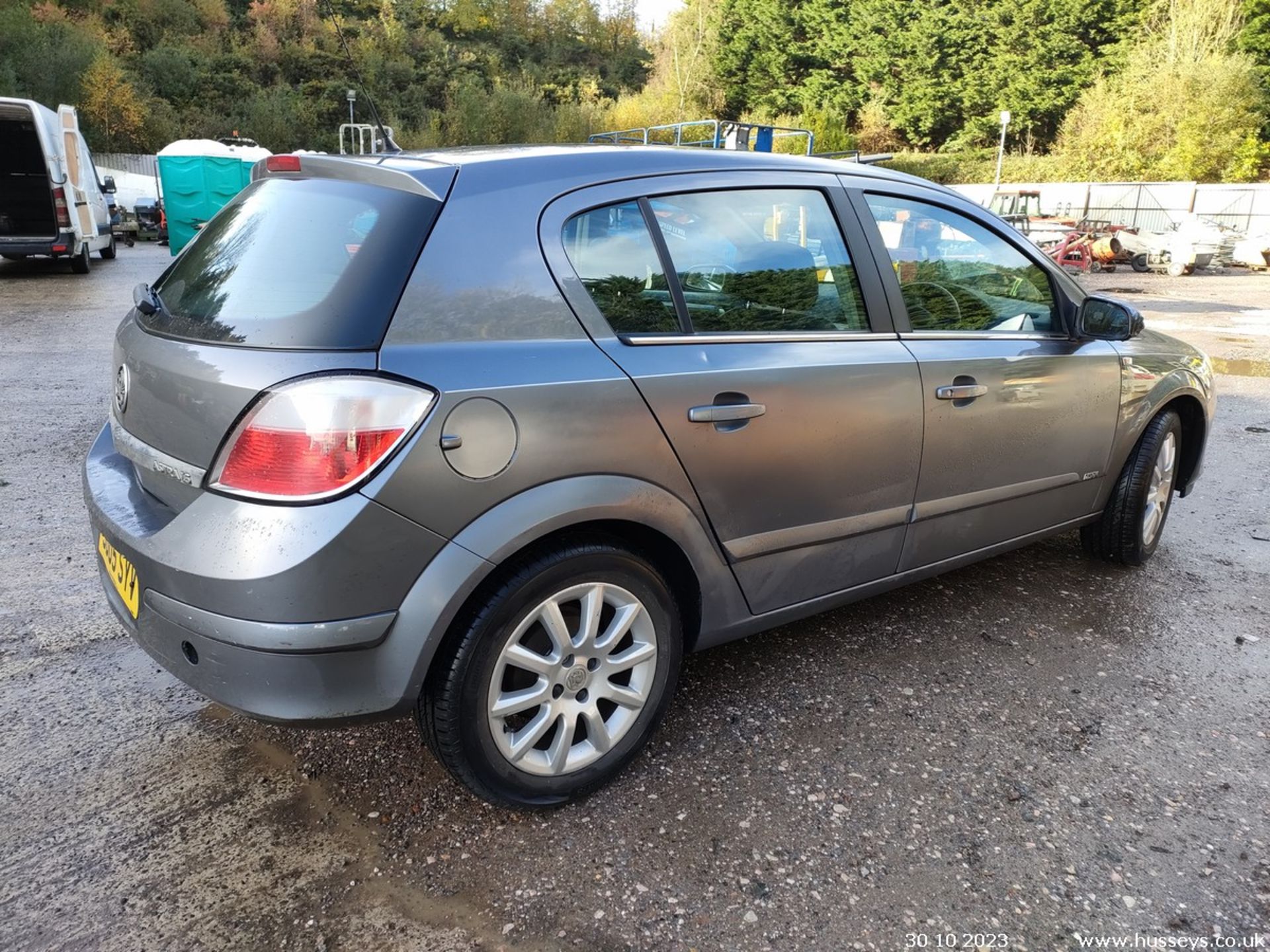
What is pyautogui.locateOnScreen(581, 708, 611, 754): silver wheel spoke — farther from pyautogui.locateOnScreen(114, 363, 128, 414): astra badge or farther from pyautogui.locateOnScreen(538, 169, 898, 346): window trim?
pyautogui.locateOnScreen(114, 363, 128, 414): astra badge

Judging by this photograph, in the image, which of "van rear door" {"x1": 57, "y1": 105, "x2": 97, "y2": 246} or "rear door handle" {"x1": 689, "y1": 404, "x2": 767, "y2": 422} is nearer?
"rear door handle" {"x1": 689, "y1": 404, "x2": 767, "y2": 422}

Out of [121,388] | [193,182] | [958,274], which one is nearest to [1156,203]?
[193,182]

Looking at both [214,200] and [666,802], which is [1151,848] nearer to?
[666,802]

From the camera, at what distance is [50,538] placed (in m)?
3.92

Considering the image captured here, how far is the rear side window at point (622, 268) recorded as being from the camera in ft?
7.28

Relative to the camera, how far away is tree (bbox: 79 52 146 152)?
3275 centimetres

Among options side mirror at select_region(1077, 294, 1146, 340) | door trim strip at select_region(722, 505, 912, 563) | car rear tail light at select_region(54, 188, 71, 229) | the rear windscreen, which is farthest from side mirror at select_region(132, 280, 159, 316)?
car rear tail light at select_region(54, 188, 71, 229)

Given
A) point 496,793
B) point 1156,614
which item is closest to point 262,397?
point 496,793

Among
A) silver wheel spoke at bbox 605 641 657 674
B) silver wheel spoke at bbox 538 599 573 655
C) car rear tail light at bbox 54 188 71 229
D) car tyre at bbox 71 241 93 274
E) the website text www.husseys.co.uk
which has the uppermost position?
car rear tail light at bbox 54 188 71 229

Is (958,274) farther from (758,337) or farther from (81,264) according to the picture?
(81,264)

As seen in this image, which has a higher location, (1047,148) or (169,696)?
(1047,148)

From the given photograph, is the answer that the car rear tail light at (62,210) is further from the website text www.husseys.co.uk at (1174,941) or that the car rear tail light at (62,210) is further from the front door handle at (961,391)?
the website text www.husseys.co.uk at (1174,941)

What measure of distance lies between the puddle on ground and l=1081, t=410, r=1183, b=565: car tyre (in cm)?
627

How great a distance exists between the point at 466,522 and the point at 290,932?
3.05 ft
